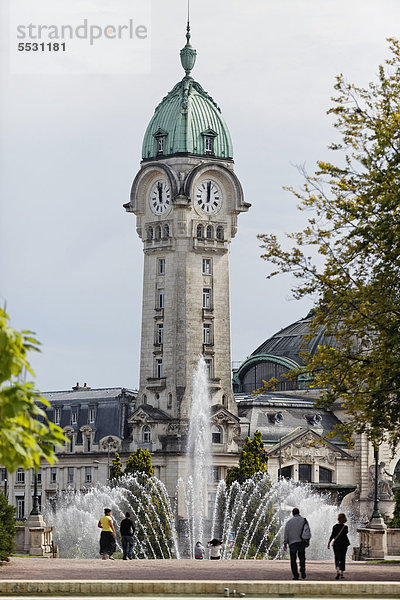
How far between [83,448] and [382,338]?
95.7 metres

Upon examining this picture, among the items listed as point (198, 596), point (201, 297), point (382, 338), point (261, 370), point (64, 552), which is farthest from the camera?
point (261, 370)

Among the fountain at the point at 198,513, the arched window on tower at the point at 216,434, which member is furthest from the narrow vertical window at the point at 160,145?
the arched window on tower at the point at 216,434

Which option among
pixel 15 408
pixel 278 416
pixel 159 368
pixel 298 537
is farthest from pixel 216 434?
pixel 15 408

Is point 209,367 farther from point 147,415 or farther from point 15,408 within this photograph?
point 15,408

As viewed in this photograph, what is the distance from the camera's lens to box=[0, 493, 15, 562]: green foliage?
42156 mm

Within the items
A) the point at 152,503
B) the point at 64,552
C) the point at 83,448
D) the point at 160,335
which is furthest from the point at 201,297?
the point at 64,552

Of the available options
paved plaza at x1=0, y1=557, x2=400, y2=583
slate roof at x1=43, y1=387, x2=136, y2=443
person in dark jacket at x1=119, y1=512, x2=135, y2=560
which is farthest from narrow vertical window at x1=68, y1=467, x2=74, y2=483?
paved plaza at x1=0, y1=557, x2=400, y2=583

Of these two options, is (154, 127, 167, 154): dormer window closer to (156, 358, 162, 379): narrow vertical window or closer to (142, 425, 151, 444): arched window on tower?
(156, 358, 162, 379): narrow vertical window

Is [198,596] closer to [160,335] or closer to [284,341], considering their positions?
[160,335]

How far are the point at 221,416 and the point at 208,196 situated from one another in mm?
19493

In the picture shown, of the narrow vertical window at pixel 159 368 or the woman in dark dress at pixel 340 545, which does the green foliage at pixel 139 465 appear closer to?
the narrow vertical window at pixel 159 368

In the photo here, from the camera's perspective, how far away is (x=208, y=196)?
129m

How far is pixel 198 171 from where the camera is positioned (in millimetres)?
127000

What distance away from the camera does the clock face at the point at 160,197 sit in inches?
5039
